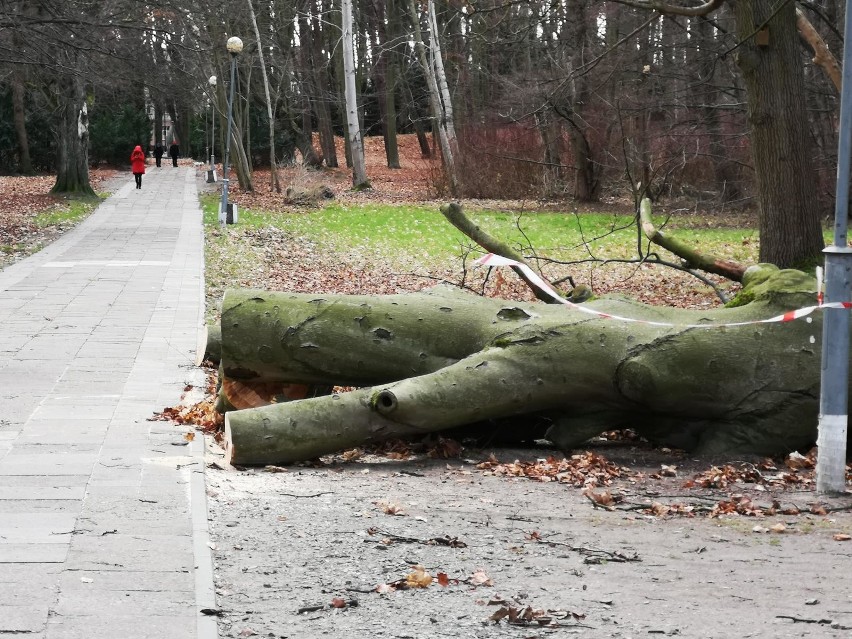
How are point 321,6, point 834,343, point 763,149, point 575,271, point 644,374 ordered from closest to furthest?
1. point 834,343
2. point 644,374
3. point 763,149
4. point 575,271
5. point 321,6

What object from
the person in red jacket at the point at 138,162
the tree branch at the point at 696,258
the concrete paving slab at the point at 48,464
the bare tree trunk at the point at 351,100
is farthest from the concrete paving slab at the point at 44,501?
the person in red jacket at the point at 138,162

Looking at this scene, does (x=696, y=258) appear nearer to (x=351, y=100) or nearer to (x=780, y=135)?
(x=780, y=135)

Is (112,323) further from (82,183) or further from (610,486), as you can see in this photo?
(82,183)

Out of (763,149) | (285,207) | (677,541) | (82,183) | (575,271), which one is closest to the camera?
(677,541)

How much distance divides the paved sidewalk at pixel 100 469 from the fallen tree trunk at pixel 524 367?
29.4 inches

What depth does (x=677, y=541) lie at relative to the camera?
219 inches

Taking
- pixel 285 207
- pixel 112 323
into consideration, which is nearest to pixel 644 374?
pixel 112 323

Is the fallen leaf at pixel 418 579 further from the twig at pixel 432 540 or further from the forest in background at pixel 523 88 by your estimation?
the forest in background at pixel 523 88

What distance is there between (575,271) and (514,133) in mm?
19258

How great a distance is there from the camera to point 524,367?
7.10 m

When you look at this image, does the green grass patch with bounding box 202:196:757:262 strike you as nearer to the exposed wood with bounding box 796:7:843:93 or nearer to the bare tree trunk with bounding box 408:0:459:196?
the bare tree trunk with bounding box 408:0:459:196

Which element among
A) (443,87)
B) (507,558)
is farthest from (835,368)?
(443,87)

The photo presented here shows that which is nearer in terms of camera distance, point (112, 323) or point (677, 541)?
point (677, 541)

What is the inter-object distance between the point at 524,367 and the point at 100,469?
2.54 m
